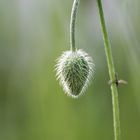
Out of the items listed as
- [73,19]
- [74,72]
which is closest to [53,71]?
[74,72]

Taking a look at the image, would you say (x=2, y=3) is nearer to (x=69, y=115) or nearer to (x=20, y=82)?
(x=20, y=82)

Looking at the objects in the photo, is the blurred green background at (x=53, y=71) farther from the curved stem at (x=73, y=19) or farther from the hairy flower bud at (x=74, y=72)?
the curved stem at (x=73, y=19)

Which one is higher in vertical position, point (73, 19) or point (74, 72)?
point (73, 19)

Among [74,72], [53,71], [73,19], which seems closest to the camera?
[73,19]

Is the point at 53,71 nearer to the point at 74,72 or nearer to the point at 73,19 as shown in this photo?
the point at 74,72

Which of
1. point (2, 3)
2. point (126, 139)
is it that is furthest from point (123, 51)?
point (2, 3)

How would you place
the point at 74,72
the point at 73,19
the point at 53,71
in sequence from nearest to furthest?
the point at 73,19 → the point at 74,72 → the point at 53,71
